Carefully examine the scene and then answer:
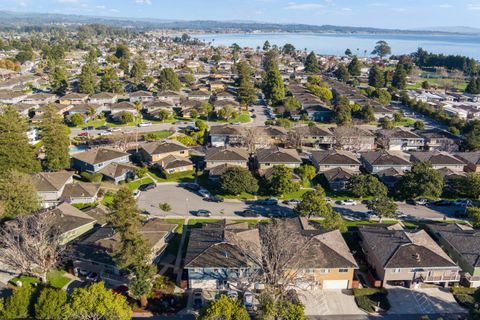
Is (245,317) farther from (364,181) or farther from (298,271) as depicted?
(364,181)

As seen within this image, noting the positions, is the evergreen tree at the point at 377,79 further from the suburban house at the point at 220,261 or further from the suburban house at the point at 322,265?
the suburban house at the point at 220,261

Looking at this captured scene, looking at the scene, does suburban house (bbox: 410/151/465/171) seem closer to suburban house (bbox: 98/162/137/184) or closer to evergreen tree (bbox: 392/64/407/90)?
suburban house (bbox: 98/162/137/184)

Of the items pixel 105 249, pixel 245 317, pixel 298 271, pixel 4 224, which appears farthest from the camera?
A: pixel 4 224

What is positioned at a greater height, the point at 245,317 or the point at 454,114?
the point at 454,114

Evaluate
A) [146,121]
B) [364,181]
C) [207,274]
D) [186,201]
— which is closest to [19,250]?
[207,274]

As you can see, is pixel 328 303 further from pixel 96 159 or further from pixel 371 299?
pixel 96 159

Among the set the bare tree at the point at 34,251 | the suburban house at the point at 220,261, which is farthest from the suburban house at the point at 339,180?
the bare tree at the point at 34,251

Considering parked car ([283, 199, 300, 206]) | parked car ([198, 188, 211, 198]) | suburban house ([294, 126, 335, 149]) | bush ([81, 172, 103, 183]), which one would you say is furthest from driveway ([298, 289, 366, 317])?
suburban house ([294, 126, 335, 149])

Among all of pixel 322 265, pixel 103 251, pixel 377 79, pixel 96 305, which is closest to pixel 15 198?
pixel 103 251

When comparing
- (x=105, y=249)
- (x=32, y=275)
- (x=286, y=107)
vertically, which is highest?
(x=286, y=107)
